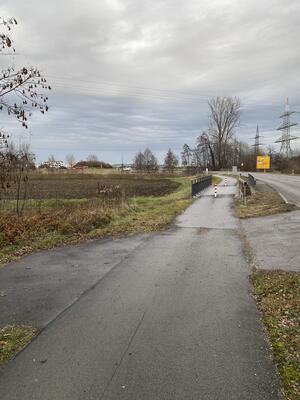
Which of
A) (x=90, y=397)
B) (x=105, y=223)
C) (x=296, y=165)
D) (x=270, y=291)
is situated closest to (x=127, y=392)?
(x=90, y=397)

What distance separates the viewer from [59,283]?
8125 mm

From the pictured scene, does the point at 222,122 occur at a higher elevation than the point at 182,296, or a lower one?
higher

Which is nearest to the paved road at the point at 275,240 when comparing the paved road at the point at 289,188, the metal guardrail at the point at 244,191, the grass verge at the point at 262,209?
the grass verge at the point at 262,209

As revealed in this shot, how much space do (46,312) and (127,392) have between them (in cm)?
275

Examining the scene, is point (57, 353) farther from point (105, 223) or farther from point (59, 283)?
point (105, 223)

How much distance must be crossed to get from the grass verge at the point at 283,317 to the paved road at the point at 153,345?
0.49 feet

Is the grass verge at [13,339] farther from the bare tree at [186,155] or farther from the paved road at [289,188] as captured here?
the bare tree at [186,155]

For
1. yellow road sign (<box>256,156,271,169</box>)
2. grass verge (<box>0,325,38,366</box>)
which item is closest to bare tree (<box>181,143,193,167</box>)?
yellow road sign (<box>256,156,271,169</box>)

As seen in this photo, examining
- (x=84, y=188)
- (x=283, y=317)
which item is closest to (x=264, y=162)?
(x=84, y=188)

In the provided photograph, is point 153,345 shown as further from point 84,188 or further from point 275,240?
point 84,188

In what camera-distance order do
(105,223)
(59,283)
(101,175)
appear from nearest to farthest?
1. (59,283)
2. (105,223)
3. (101,175)

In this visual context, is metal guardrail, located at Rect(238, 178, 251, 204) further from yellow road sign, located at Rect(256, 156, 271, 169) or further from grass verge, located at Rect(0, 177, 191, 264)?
yellow road sign, located at Rect(256, 156, 271, 169)

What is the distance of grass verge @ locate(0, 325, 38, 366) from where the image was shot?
16.4 ft

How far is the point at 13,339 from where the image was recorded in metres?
5.40
